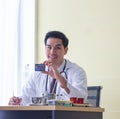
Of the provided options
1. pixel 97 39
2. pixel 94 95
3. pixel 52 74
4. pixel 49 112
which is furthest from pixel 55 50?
pixel 97 39

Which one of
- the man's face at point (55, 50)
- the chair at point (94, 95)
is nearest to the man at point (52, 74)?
the man's face at point (55, 50)

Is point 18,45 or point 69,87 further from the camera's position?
point 18,45

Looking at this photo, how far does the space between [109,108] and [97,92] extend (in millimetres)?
596

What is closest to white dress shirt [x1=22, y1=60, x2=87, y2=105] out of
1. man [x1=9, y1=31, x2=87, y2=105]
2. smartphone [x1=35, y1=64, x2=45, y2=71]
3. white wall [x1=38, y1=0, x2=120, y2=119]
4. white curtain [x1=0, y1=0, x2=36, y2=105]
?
man [x1=9, y1=31, x2=87, y2=105]

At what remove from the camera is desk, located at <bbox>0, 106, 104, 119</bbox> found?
1.56m

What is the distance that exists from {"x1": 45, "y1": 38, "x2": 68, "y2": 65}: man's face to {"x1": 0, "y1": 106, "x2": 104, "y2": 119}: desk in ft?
2.10

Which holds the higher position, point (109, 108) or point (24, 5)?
point (24, 5)

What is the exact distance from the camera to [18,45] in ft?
12.1

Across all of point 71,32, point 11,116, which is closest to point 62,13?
point 71,32

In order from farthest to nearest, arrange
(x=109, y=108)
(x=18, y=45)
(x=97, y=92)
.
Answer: (x=18, y=45)
(x=109, y=108)
(x=97, y=92)

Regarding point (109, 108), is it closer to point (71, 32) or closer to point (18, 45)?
point (71, 32)

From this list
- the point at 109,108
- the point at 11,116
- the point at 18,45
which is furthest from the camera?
the point at 18,45

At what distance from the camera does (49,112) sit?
1.59 metres

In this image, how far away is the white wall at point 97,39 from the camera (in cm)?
297
